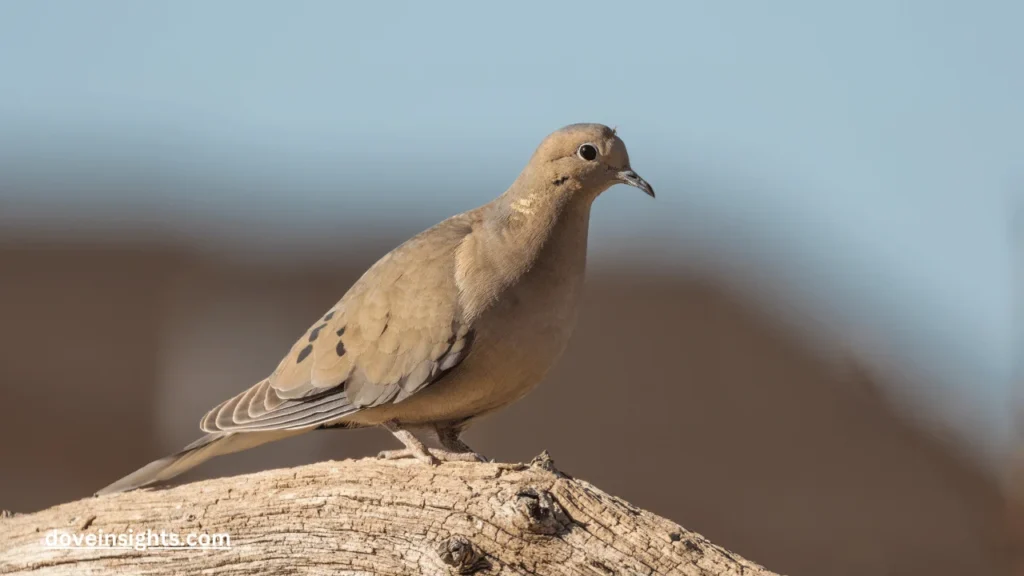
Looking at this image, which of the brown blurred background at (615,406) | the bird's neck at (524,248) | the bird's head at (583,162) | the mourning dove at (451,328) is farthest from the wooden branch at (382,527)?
the brown blurred background at (615,406)

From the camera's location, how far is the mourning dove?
4477mm

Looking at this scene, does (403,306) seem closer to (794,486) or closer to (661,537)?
(661,537)

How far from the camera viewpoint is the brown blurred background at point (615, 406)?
10.1 meters

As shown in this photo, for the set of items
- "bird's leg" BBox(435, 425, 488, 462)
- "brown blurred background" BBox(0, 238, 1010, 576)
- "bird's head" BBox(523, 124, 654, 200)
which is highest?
"brown blurred background" BBox(0, 238, 1010, 576)

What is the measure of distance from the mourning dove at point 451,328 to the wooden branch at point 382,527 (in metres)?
0.28

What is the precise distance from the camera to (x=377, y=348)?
474 centimetres

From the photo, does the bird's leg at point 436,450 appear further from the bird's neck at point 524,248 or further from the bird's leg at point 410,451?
the bird's neck at point 524,248

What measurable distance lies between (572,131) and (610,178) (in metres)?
0.23

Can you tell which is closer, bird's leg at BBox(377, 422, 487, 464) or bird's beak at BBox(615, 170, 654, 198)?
bird's leg at BBox(377, 422, 487, 464)

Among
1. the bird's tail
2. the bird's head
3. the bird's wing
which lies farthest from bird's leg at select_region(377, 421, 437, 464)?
the bird's head

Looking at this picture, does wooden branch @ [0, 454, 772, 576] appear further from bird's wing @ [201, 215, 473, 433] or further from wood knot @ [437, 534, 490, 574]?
bird's wing @ [201, 215, 473, 433]

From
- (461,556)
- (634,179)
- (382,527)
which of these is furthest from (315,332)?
(461,556)

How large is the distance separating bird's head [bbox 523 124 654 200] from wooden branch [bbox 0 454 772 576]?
46.5 inches

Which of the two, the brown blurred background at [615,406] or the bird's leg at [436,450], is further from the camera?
the brown blurred background at [615,406]
